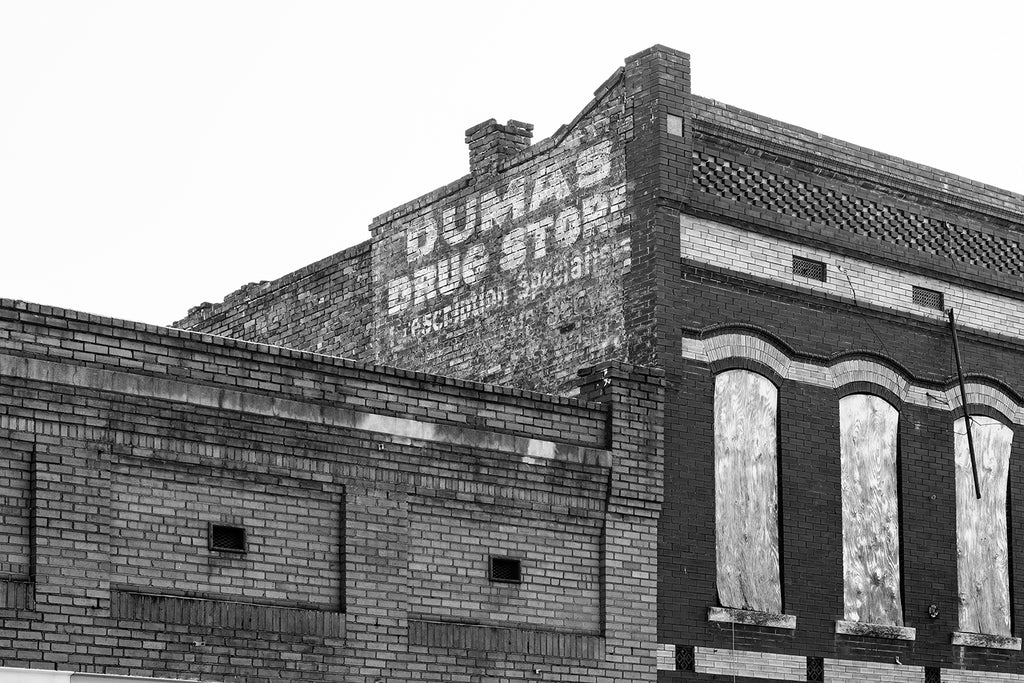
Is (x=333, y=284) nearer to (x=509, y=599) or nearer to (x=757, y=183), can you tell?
(x=757, y=183)

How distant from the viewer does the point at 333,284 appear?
23297 mm

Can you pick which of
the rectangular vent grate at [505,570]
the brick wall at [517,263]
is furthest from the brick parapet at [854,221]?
the rectangular vent grate at [505,570]

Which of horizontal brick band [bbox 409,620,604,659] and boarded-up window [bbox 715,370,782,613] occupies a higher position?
boarded-up window [bbox 715,370,782,613]

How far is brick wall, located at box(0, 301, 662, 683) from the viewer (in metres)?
13.6

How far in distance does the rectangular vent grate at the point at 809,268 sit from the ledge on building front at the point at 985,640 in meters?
4.20

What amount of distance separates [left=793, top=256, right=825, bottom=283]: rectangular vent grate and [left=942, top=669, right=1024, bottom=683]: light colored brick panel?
4.52 meters

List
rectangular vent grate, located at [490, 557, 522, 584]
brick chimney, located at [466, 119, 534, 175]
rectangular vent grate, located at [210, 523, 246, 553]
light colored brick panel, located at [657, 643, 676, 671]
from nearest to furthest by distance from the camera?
rectangular vent grate, located at [210, 523, 246, 553] < rectangular vent grate, located at [490, 557, 522, 584] < light colored brick panel, located at [657, 643, 676, 671] < brick chimney, located at [466, 119, 534, 175]

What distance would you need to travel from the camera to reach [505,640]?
16.1 metres

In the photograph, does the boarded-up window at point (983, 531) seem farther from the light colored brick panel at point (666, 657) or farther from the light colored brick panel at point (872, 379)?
the light colored brick panel at point (666, 657)

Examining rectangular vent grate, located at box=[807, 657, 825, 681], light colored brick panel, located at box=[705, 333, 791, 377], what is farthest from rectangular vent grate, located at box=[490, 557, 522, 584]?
rectangular vent grate, located at box=[807, 657, 825, 681]

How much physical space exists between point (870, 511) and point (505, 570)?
4.86m

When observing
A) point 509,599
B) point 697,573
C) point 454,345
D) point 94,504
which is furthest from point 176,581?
point 454,345

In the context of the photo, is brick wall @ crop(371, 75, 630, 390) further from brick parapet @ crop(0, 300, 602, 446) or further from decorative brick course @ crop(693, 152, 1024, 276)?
brick parapet @ crop(0, 300, 602, 446)

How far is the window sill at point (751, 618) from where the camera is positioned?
Answer: 57.4 feet
